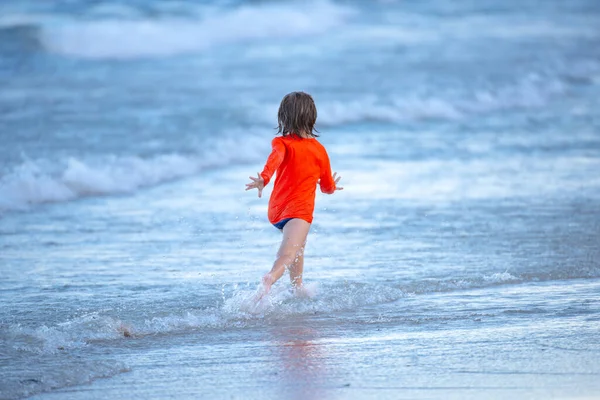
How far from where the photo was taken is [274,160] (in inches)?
234

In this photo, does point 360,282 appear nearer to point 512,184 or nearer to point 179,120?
point 512,184

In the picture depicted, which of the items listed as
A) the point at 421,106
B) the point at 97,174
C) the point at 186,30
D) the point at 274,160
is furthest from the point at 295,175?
the point at 186,30

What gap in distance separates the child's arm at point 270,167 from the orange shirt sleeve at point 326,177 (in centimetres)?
31

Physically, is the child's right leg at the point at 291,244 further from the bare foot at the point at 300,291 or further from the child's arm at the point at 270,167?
the child's arm at the point at 270,167

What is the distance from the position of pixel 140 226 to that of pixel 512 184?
4338mm

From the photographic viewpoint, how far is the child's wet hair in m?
5.97

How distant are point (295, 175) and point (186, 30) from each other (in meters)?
30.8

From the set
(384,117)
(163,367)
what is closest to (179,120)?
(384,117)

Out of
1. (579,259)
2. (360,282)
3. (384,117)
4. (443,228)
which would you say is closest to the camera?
(360,282)

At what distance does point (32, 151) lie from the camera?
593 inches

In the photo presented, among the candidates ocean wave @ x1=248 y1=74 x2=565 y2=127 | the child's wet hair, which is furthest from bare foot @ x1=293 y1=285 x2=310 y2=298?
ocean wave @ x1=248 y1=74 x2=565 y2=127

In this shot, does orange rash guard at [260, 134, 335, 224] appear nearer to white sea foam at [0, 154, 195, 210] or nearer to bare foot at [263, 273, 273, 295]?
bare foot at [263, 273, 273, 295]

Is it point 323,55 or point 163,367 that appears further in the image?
point 323,55

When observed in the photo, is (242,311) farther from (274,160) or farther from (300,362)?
(300,362)
